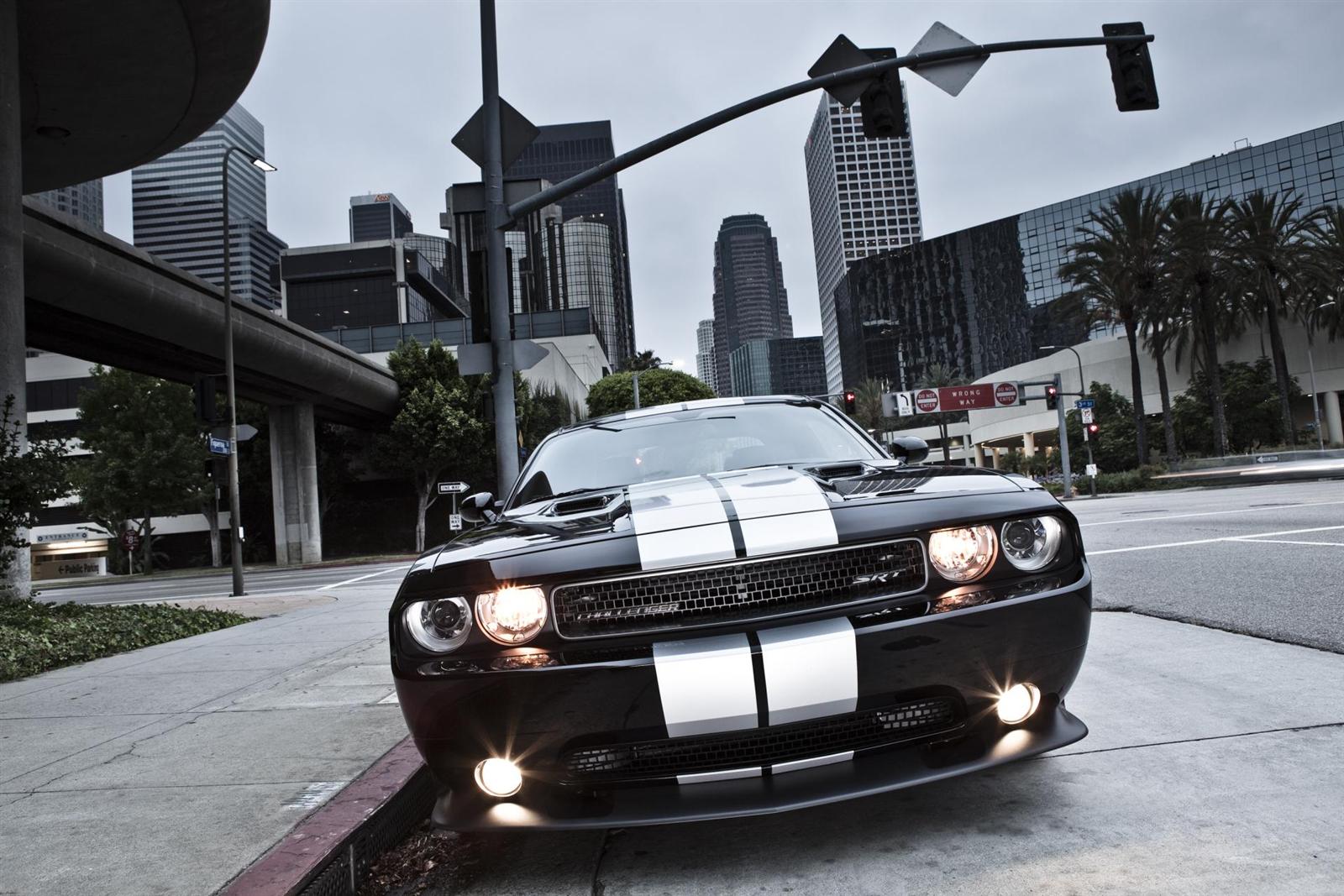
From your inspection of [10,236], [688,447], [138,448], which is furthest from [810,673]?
[138,448]

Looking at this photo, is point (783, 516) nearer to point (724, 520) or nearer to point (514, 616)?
point (724, 520)

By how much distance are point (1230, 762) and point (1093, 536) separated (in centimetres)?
1027

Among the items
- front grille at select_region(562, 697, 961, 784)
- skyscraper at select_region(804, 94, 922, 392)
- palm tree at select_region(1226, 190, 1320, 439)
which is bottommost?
front grille at select_region(562, 697, 961, 784)

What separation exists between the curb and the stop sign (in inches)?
1598

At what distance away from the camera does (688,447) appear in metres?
3.68

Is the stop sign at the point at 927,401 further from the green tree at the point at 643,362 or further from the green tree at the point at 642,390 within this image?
the green tree at the point at 643,362

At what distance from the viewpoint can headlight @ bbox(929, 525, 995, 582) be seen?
7.30 ft

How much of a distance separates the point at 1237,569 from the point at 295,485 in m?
32.6

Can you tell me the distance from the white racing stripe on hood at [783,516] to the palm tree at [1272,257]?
4271 centimetres

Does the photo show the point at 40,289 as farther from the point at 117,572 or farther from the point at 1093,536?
the point at 117,572

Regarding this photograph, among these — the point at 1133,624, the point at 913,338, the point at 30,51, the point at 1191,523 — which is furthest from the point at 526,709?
the point at 913,338

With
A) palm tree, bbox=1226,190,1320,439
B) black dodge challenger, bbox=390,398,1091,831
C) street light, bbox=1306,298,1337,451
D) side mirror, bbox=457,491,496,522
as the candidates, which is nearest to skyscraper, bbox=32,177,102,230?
palm tree, bbox=1226,190,1320,439

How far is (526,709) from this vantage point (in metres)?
2.08

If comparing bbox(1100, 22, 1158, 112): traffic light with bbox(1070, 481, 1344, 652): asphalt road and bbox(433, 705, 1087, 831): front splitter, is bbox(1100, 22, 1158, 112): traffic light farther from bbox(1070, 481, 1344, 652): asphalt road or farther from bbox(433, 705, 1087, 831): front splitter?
bbox(433, 705, 1087, 831): front splitter
